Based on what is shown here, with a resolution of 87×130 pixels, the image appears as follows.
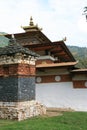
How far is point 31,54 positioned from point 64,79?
5656 millimetres

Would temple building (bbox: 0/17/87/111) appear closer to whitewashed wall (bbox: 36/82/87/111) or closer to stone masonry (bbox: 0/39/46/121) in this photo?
whitewashed wall (bbox: 36/82/87/111)

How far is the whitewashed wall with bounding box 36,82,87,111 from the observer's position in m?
19.9

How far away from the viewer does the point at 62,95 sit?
67.2ft

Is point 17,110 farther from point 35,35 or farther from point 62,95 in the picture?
point 35,35

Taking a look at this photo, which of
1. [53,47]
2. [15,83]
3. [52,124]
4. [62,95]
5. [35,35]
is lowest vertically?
[52,124]

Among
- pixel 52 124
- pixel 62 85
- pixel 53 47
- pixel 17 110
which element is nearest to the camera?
pixel 52 124

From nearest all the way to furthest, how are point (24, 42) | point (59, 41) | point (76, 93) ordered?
point (76, 93) → point (59, 41) → point (24, 42)

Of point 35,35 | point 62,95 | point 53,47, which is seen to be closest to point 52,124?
point 62,95

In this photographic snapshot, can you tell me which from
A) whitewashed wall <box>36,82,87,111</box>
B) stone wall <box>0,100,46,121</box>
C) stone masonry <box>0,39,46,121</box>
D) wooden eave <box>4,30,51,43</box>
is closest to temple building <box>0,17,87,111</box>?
whitewashed wall <box>36,82,87,111</box>

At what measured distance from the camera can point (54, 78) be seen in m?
20.7

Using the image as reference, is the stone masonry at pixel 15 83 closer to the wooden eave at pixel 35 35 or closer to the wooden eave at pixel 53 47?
the wooden eave at pixel 53 47

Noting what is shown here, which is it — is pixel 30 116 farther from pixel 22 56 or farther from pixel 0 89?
pixel 22 56

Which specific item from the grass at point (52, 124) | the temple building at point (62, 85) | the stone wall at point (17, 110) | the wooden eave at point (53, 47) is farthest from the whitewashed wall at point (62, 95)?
the stone wall at point (17, 110)

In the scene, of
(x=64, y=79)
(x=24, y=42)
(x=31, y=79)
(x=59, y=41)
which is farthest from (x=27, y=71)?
(x=24, y=42)
